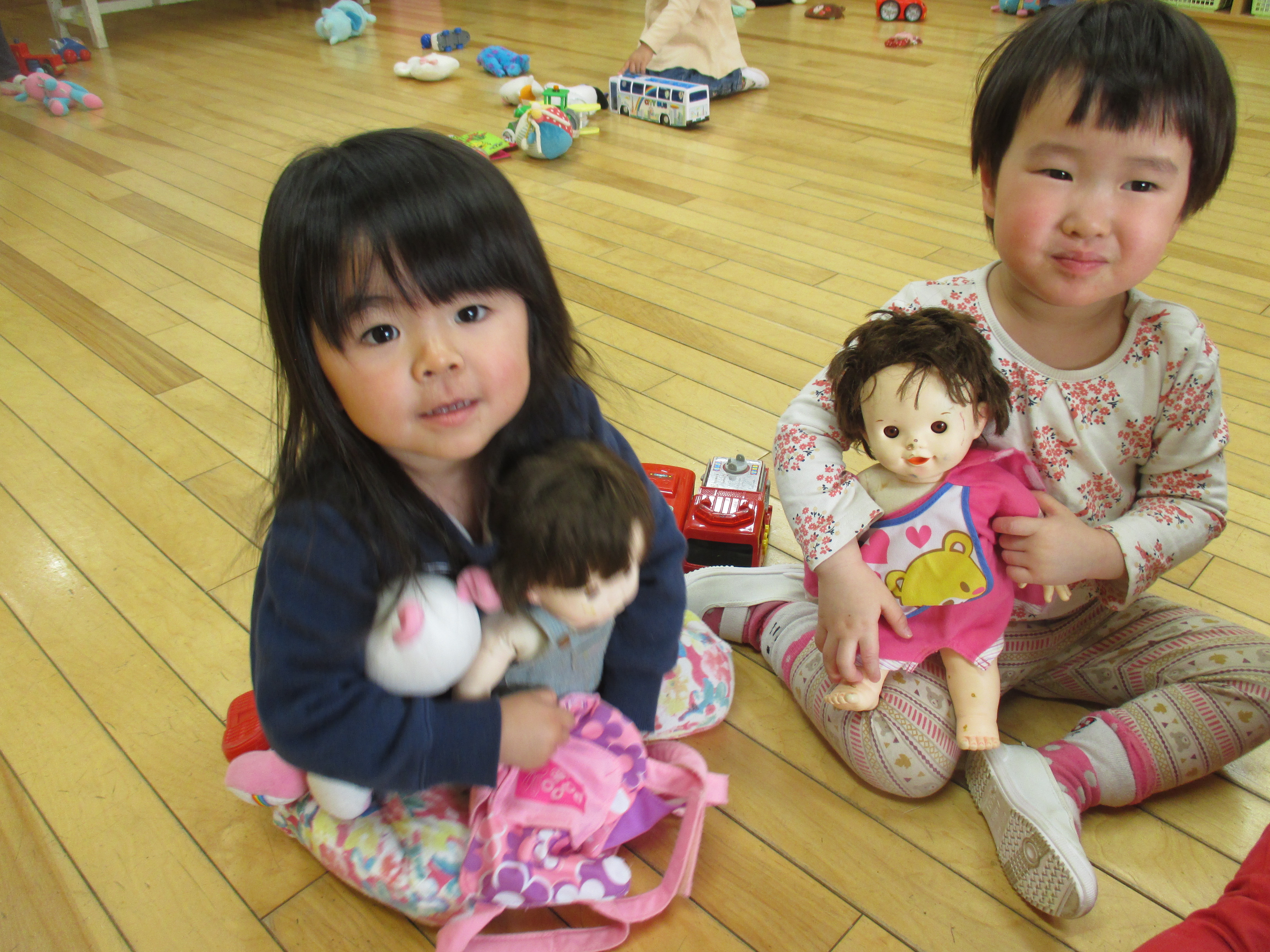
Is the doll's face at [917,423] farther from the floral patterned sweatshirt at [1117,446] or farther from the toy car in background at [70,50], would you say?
the toy car in background at [70,50]

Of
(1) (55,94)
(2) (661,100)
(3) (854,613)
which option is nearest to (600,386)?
(3) (854,613)

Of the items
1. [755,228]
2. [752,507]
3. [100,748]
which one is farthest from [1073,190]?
[755,228]

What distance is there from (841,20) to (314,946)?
4.70m

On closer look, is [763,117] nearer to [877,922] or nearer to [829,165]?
[829,165]

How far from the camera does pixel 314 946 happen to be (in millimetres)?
861

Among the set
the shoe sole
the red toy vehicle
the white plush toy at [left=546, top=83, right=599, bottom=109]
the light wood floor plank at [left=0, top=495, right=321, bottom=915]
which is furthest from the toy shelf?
the shoe sole

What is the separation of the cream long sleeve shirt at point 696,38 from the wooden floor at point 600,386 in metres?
0.17

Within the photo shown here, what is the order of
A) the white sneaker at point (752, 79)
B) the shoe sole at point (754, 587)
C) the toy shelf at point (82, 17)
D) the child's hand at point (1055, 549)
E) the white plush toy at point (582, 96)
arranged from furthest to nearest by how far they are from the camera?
the toy shelf at point (82, 17)
the white sneaker at point (752, 79)
the white plush toy at point (582, 96)
the shoe sole at point (754, 587)
the child's hand at point (1055, 549)

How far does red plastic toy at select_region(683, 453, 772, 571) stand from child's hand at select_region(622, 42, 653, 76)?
2399 millimetres

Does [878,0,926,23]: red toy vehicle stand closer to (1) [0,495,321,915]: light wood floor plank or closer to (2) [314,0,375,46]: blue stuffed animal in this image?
(2) [314,0,375,46]: blue stuffed animal

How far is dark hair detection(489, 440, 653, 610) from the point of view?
72 cm

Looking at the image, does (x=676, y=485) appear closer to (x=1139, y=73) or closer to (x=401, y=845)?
(x=401, y=845)

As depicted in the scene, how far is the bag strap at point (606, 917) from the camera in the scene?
827 mm

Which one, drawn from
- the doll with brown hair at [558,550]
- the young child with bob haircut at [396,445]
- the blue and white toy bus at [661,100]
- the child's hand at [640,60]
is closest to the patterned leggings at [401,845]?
the young child with bob haircut at [396,445]
